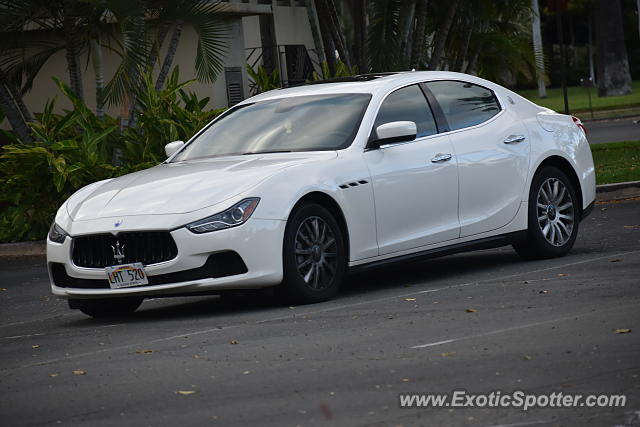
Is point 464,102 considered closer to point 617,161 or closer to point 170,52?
point 170,52

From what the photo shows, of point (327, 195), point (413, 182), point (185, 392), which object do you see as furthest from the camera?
point (413, 182)

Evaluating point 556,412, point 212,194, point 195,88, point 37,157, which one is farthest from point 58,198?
point 195,88

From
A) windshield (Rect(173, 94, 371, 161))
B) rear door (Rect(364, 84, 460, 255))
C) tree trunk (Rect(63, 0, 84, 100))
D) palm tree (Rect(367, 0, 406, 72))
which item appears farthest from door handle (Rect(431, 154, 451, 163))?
palm tree (Rect(367, 0, 406, 72))

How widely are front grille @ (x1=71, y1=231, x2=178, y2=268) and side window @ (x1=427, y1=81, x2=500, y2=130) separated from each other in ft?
9.07

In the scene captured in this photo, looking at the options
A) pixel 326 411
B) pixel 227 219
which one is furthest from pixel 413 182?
pixel 326 411

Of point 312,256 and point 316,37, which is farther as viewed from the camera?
point 316,37

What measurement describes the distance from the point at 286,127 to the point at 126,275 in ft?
6.23

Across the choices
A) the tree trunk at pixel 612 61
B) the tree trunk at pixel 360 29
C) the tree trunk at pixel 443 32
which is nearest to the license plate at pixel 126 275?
the tree trunk at pixel 360 29

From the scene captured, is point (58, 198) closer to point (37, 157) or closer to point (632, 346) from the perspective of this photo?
point (37, 157)

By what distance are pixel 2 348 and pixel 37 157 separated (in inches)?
303

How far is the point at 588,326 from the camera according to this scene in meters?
7.36

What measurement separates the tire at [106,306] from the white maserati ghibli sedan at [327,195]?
0.5 inches

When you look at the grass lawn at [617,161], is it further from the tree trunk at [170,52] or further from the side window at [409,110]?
the side window at [409,110]

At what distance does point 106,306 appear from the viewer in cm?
978
